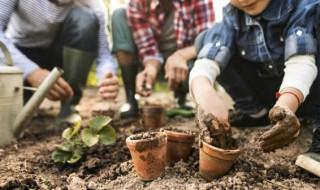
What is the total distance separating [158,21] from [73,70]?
689 millimetres

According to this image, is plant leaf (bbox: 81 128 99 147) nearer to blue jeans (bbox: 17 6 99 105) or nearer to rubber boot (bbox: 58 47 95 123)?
rubber boot (bbox: 58 47 95 123)

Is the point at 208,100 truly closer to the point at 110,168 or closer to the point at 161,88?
the point at 110,168

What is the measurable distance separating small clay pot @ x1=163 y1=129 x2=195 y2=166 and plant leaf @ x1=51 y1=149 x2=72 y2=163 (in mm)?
502

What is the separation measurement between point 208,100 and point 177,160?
0.27 meters

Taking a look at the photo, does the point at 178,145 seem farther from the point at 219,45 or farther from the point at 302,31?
the point at 302,31

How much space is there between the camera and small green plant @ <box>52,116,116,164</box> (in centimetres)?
187

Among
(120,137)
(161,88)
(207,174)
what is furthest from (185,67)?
(161,88)

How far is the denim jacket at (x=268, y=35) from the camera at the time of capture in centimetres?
179

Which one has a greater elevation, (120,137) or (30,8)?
(30,8)

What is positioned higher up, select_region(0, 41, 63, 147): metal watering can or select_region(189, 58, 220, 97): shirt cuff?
select_region(189, 58, 220, 97): shirt cuff

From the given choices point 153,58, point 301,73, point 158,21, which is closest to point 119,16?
point 158,21

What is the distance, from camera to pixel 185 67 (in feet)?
8.29

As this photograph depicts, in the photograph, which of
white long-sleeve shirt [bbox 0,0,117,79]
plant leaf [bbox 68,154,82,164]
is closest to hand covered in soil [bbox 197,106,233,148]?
plant leaf [bbox 68,154,82,164]

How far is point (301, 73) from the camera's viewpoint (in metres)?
1.67
